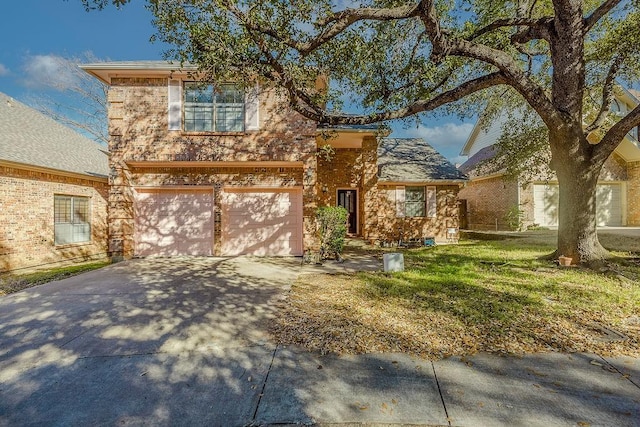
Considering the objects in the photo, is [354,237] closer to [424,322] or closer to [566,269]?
[566,269]

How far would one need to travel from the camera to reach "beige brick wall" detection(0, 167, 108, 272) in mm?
8516

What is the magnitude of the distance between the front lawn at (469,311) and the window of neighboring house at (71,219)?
8.80 meters

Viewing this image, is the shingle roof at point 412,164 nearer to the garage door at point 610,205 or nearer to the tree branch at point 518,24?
the tree branch at point 518,24

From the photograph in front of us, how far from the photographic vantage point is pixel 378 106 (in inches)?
332

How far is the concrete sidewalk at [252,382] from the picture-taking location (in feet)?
8.06

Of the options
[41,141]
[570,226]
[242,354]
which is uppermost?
[41,141]

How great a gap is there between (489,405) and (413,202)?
11.8 m

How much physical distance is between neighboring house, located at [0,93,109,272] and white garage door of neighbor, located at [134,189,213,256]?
267 cm

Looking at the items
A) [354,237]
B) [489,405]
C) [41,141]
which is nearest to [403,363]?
[489,405]

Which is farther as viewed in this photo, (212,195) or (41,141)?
(41,141)

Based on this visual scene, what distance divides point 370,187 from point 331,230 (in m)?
4.64

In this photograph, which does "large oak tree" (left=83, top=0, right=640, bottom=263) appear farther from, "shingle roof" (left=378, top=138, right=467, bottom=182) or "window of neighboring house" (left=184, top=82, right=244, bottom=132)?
"shingle roof" (left=378, top=138, right=467, bottom=182)

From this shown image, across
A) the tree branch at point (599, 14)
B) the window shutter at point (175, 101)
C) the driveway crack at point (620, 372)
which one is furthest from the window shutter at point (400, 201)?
the driveway crack at point (620, 372)

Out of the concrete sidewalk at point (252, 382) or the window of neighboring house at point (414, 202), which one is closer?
the concrete sidewalk at point (252, 382)
